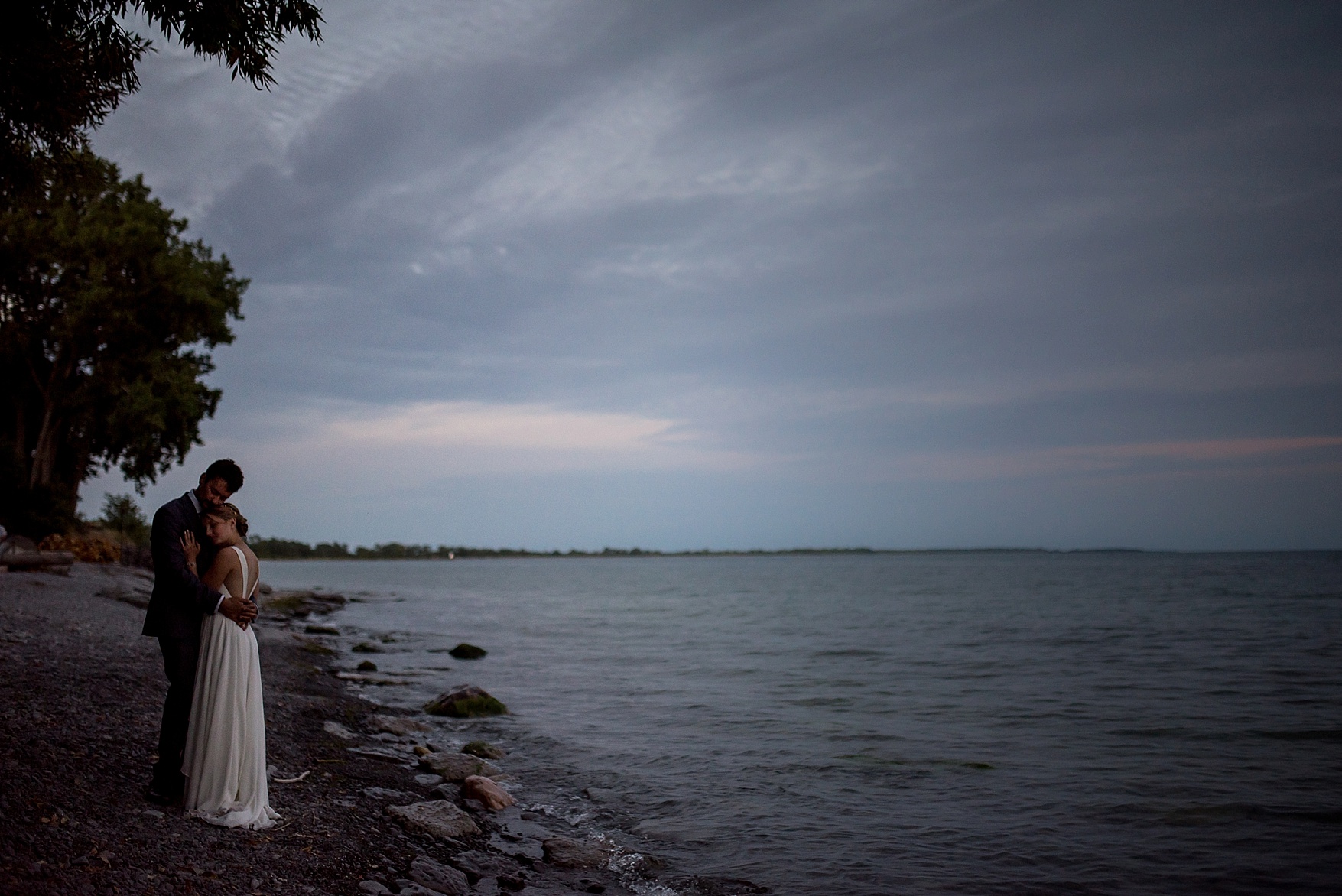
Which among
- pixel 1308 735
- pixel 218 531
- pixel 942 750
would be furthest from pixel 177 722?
pixel 1308 735

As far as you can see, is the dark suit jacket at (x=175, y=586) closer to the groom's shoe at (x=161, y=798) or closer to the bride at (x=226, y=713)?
the bride at (x=226, y=713)

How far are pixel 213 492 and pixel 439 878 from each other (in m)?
3.75

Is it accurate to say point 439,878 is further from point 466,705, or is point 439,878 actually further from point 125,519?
point 125,519

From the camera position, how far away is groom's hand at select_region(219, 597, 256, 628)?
680 cm

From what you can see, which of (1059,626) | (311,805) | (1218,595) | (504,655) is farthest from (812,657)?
(1218,595)

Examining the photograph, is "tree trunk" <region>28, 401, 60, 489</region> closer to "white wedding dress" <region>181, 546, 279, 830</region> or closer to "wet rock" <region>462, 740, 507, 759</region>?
"wet rock" <region>462, 740, 507, 759</region>

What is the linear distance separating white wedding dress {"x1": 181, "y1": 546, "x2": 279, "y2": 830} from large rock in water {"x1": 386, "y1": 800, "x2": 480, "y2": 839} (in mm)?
1828

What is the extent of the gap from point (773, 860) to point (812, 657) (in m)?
19.5

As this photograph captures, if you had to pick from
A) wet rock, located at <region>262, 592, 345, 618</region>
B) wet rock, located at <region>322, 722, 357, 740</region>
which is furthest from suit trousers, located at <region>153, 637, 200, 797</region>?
wet rock, located at <region>262, 592, 345, 618</region>

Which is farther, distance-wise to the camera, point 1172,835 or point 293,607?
point 293,607

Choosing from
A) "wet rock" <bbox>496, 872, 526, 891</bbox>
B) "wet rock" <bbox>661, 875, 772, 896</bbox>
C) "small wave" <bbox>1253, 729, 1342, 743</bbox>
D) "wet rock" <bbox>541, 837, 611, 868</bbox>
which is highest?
"wet rock" <bbox>496, 872, 526, 891</bbox>

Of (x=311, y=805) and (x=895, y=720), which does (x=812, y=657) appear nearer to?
(x=895, y=720)

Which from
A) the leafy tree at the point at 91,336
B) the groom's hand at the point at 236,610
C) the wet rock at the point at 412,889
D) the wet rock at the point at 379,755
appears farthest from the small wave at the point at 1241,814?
the leafy tree at the point at 91,336

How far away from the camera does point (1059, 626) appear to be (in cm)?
3766
